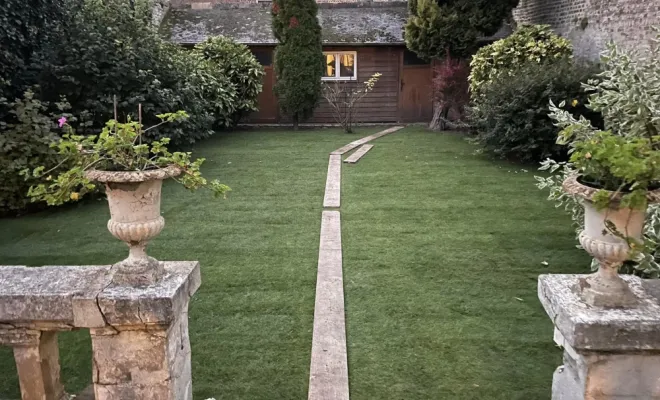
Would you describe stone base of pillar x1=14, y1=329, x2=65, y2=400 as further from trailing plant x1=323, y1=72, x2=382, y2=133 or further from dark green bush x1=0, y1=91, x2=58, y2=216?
trailing plant x1=323, y1=72, x2=382, y2=133

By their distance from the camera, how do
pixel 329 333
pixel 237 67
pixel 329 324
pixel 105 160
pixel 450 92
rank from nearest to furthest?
pixel 105 160
pixel 329 333
pixel 329 324
pixel 450 92
pixel 237 67

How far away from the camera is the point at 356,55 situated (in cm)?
1647

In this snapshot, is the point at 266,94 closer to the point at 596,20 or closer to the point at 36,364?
the point at 596,20

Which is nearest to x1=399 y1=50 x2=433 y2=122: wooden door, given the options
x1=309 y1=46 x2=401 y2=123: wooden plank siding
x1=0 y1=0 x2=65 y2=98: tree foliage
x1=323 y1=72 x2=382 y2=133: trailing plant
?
x1=309 y1=46 x2=401 y2=123: wooden plank siding

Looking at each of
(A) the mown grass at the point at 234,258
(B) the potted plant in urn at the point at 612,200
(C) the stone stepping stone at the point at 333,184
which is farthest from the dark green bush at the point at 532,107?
(B) the potted plant in urn at the point at 612,200

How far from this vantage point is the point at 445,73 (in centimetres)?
1347

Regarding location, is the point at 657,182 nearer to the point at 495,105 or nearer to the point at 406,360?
the point at 406,360

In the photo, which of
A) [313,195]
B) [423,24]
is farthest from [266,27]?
[313,195]

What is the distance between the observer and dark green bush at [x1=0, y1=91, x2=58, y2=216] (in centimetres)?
675

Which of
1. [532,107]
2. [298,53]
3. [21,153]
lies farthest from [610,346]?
[298,53]

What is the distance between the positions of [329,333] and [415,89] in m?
13.9

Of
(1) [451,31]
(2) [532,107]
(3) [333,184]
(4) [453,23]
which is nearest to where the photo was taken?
(3) [333,184]

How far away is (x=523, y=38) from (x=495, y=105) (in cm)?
281

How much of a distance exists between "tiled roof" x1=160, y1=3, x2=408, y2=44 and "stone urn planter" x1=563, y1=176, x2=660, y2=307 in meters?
14.4
